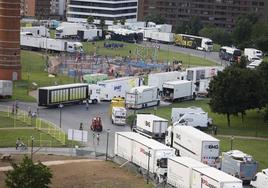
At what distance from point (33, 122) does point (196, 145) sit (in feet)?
62.2

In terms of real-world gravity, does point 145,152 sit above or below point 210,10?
below

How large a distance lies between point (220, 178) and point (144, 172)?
847cm

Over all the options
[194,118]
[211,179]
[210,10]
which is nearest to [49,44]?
[194,118]

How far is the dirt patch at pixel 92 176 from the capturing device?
49.4m

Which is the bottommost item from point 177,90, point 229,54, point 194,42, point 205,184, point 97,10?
point 205,184

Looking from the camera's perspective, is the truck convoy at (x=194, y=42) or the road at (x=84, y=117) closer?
the road at (x=84, y=117)

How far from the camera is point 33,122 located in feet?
223

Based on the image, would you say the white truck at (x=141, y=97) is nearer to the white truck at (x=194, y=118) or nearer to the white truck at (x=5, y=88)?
the white truck at (x=194, y=118)

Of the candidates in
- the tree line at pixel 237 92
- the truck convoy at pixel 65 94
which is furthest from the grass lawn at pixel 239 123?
the truck convoy at pixel 65 94

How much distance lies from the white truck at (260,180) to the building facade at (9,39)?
4562 centimetres

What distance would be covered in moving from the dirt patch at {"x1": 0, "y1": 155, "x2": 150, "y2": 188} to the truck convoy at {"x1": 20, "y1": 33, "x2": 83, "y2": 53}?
69.0m

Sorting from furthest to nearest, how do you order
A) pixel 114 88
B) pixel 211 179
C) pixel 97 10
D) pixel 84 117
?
pixel 97 10, pixel 114 88, pixel 84 117, pixel 211 179

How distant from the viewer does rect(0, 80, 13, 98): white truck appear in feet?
258

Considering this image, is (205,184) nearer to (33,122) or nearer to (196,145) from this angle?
(196,145)
